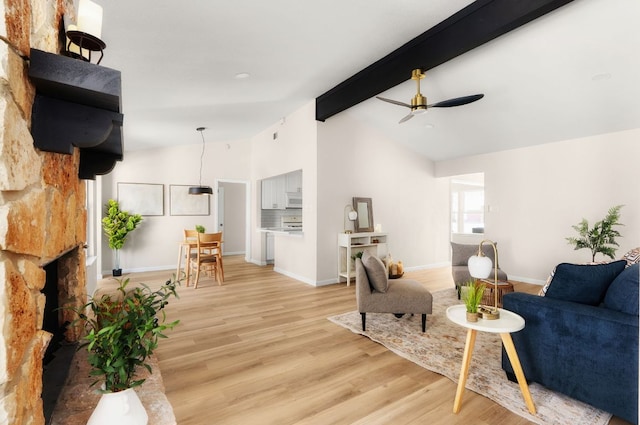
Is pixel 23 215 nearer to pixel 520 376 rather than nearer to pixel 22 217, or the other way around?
pixel 22 217

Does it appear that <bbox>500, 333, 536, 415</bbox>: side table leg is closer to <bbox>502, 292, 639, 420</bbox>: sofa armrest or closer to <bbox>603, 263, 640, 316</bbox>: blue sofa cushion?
<bbox>502, 292, 639, 420</bbox>: sofa armrest

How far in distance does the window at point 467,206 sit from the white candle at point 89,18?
28.4ft

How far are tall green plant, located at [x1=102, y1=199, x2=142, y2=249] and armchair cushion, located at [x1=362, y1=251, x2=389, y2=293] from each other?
16.3ft

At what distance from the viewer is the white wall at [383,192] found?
17.9 ft

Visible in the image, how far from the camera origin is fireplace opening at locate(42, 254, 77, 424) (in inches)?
59.5

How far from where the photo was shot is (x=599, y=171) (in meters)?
4.81

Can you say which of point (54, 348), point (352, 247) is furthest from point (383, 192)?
point (54, 348)

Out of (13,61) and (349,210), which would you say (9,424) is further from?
(349,210)

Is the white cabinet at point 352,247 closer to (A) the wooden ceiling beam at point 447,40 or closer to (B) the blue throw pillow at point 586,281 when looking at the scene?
(A) the wooden ceiling beam at point 447,40

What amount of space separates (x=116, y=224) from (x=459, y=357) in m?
6.04

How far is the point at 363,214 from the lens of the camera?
5.86 metres

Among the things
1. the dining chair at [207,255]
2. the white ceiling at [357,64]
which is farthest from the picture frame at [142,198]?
the dining chair at [207,255]

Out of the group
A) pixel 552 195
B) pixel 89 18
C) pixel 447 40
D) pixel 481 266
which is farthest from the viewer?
pixel 552 195

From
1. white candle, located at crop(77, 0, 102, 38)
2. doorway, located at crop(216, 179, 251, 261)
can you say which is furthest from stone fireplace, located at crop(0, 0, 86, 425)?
doorway, located at crop(216, 179, 251, 261)
